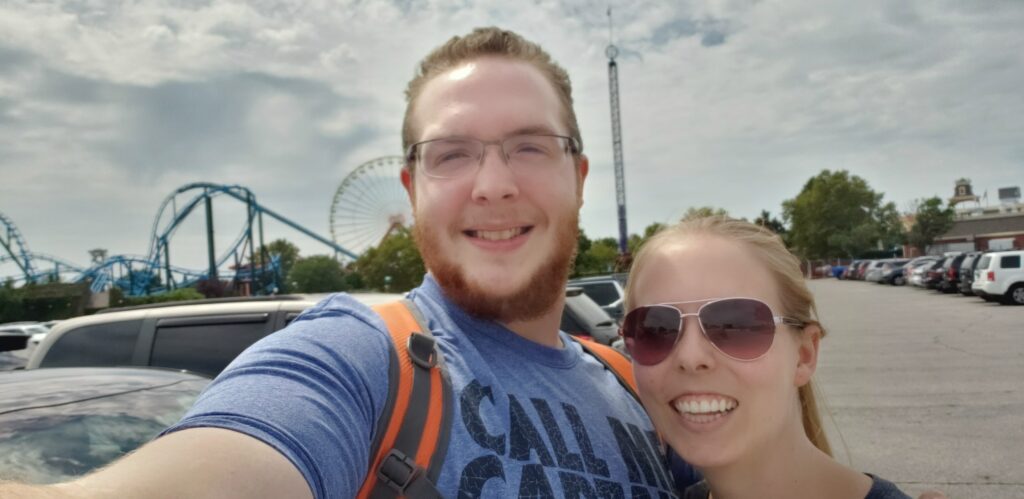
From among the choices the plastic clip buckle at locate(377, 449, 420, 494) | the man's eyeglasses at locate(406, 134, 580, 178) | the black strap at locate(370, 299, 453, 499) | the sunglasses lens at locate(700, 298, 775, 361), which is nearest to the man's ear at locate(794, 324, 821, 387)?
the sunglasses lens at locate(700, 298, 775, 361)

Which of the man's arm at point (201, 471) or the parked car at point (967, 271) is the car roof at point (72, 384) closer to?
the man's arm at point (201, 471)

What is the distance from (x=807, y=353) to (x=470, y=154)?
960 mm

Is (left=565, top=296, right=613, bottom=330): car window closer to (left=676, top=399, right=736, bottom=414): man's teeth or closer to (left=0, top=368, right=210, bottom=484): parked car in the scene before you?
(left=0, top=368, right=210, bottom=484): parked car

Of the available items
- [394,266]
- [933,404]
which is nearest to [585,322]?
[933,404]

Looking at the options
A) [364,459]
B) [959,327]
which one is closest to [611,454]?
[364,459]

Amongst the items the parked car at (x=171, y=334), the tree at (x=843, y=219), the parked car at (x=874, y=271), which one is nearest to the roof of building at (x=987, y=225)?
the tree at (x=843, y=219)

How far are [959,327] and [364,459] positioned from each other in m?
16.9

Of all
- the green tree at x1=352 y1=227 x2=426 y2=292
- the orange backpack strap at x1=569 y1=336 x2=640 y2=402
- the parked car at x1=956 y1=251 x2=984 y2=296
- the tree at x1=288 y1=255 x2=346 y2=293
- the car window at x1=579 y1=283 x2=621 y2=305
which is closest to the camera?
the orange backpack strap at x1=569 y1=336 x2=640 y2=402

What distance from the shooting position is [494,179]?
153 cm

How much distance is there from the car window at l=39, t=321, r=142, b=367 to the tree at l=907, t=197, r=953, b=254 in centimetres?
7166

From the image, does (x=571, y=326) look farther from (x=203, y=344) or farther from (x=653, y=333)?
(x=653, y=333)

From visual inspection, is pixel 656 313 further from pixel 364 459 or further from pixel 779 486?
pixel 364 459

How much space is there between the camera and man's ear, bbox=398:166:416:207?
171 cm

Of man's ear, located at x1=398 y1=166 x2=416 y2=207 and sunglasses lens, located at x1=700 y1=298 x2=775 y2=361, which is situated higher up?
man's ear, located at x1=398 y1=166 x2=416 y2=207
